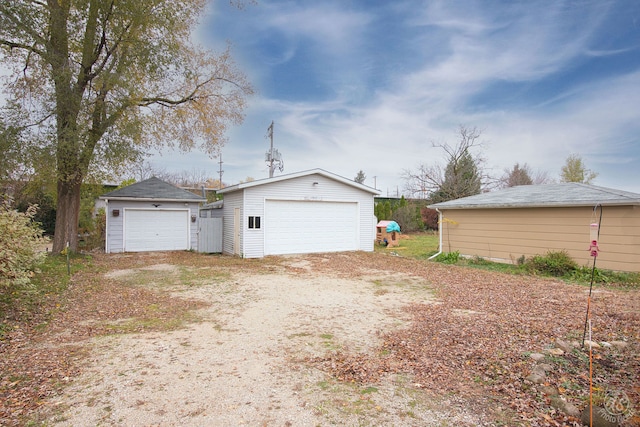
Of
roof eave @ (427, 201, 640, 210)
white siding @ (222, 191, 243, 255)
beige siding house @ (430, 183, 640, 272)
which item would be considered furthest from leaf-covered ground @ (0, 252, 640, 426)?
white siding @ (222, 191, 243, 255)

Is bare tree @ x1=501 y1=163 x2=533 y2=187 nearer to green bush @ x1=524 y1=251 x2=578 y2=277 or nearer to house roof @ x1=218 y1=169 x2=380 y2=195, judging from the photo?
house roof @ x1=218 y1=169 x2=380 y2=195

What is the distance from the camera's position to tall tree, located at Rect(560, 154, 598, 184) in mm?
26906

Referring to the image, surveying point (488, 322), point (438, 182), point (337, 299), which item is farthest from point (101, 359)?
point (438, 182)

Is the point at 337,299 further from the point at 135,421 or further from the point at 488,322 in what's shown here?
the point at 135,421

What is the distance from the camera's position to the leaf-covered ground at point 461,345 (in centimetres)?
290

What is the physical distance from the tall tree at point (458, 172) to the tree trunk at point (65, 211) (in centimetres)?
2276

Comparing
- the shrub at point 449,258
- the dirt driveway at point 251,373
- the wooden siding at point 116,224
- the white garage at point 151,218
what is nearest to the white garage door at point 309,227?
A: the shrub at point 449,258

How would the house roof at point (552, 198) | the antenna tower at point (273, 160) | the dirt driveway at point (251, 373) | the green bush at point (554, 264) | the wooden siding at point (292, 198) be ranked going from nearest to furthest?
the dirt driveway at point (251, 373) < the house roof at point (552, 198) < the green bush at point (554, 264) < the wooden siding at point (292, 198) < the antenna tower at point (273, 160)

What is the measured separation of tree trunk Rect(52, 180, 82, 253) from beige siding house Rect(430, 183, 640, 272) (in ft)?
43.2

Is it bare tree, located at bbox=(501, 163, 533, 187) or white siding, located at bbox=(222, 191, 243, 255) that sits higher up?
bare tree, located at bbox=(501, 163, 533, 187)

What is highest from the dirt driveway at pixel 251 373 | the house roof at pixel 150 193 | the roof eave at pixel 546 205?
the house roof at pixel 150 193

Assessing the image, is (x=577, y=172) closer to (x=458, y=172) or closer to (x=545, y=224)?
(x=458, y=172)

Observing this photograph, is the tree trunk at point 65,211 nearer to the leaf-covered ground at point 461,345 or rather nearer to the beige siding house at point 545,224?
the leaf-covered ground at point 461,345

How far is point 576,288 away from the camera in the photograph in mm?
7379
